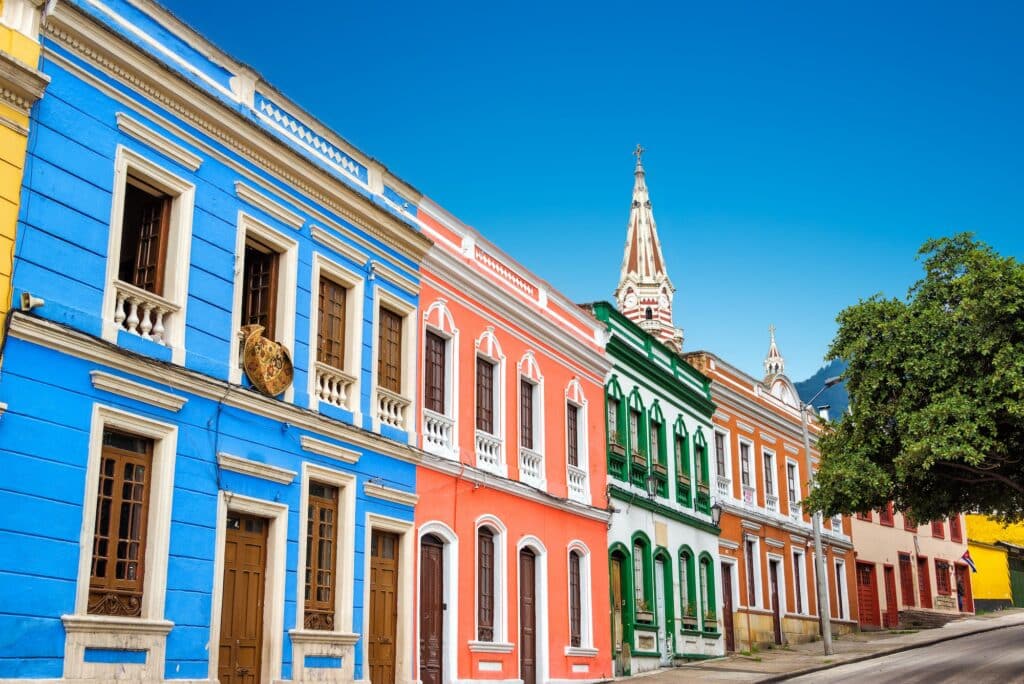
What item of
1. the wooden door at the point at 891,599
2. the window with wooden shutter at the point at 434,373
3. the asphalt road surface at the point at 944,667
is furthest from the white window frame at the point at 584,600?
the wooden door at the point at 891,599

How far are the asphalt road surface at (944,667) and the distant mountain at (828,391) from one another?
1850 inches

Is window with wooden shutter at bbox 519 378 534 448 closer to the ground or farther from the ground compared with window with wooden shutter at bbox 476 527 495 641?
farther from the ground

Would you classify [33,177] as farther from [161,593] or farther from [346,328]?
[346,328]

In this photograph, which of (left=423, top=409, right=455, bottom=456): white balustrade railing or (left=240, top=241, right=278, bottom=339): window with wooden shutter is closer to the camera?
(left=240, top=241, right=278, bottom=339): window with wooden shutter

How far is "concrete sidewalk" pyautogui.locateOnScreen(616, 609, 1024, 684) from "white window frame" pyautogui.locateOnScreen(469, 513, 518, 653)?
13.6 feet

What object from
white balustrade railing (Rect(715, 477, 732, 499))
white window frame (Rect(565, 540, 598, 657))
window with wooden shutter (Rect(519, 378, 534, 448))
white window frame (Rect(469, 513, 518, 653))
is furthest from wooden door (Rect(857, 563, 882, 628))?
white window frame (Rect(469, 513, 518, 653))

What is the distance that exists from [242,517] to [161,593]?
171 centimetres

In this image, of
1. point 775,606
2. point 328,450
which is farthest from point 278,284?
point 775,606

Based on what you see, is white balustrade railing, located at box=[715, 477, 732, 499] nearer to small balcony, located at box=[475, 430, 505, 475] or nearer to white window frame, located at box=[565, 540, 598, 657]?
white window frame, located at box=[565, 540, 598, 657]

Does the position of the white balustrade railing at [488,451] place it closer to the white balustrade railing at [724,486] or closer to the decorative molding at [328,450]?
the decorative molding at [328,450]

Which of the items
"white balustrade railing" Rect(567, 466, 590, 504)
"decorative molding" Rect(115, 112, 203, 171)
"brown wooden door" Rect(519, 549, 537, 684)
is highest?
"decorative molding" Rect(115, 112, 203, 171)

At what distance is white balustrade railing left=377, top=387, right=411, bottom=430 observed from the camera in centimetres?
1512

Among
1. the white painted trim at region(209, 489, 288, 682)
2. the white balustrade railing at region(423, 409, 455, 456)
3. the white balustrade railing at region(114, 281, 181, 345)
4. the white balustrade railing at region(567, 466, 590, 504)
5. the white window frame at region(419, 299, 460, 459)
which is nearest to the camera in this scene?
the white balustrade railing at region(114, 281, 181, 345)

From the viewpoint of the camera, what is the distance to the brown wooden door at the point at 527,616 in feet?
60.0
